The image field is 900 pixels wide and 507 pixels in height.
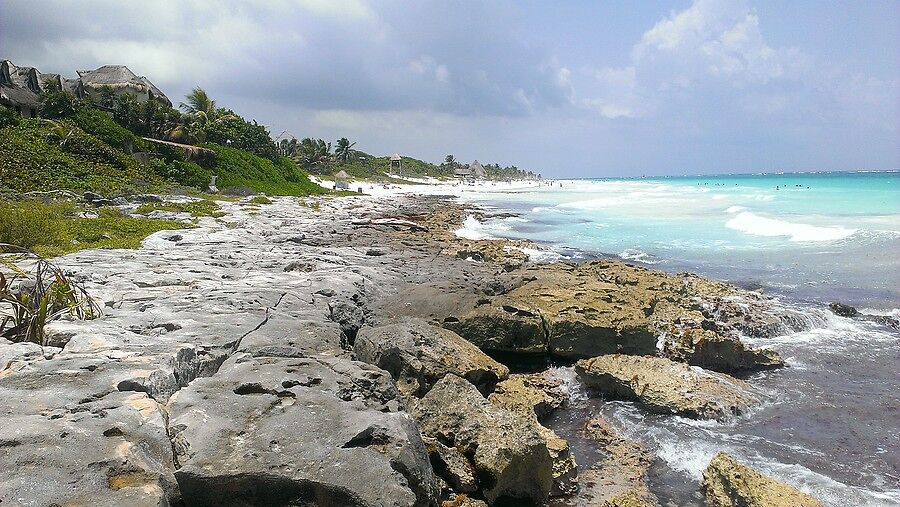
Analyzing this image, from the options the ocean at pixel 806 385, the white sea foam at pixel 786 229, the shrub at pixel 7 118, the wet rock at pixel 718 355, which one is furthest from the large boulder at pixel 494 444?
the shrub at pixel 7 118

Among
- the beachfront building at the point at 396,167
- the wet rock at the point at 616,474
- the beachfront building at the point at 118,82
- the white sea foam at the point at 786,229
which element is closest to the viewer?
the wet rock at the point at 616,474

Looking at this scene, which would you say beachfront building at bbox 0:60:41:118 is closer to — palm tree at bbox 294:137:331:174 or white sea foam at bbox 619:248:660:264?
palm tree at bbox 294:137:331:174

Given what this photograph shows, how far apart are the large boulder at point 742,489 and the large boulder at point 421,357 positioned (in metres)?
3.17

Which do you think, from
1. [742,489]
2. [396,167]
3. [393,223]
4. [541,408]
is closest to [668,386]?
[541,408]

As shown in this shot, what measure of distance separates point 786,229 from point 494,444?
103ft

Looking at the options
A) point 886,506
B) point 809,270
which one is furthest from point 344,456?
point 809,270

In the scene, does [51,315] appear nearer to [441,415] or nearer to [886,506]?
[441,415]

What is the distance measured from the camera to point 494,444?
5.37m

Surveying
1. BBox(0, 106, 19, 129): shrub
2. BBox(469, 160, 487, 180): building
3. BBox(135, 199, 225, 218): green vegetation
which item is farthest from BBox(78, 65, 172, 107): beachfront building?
BBox(469, 160, 487, 180): building

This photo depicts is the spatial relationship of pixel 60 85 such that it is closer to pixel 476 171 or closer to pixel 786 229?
pixel 786 229

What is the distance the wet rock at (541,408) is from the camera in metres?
5.81

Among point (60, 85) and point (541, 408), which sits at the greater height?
point (60, 85)

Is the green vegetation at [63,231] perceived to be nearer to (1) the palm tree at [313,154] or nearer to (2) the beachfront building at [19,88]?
(2) the beachfront building at [19,88]

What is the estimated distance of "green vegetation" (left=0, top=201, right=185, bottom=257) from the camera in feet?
40.2
